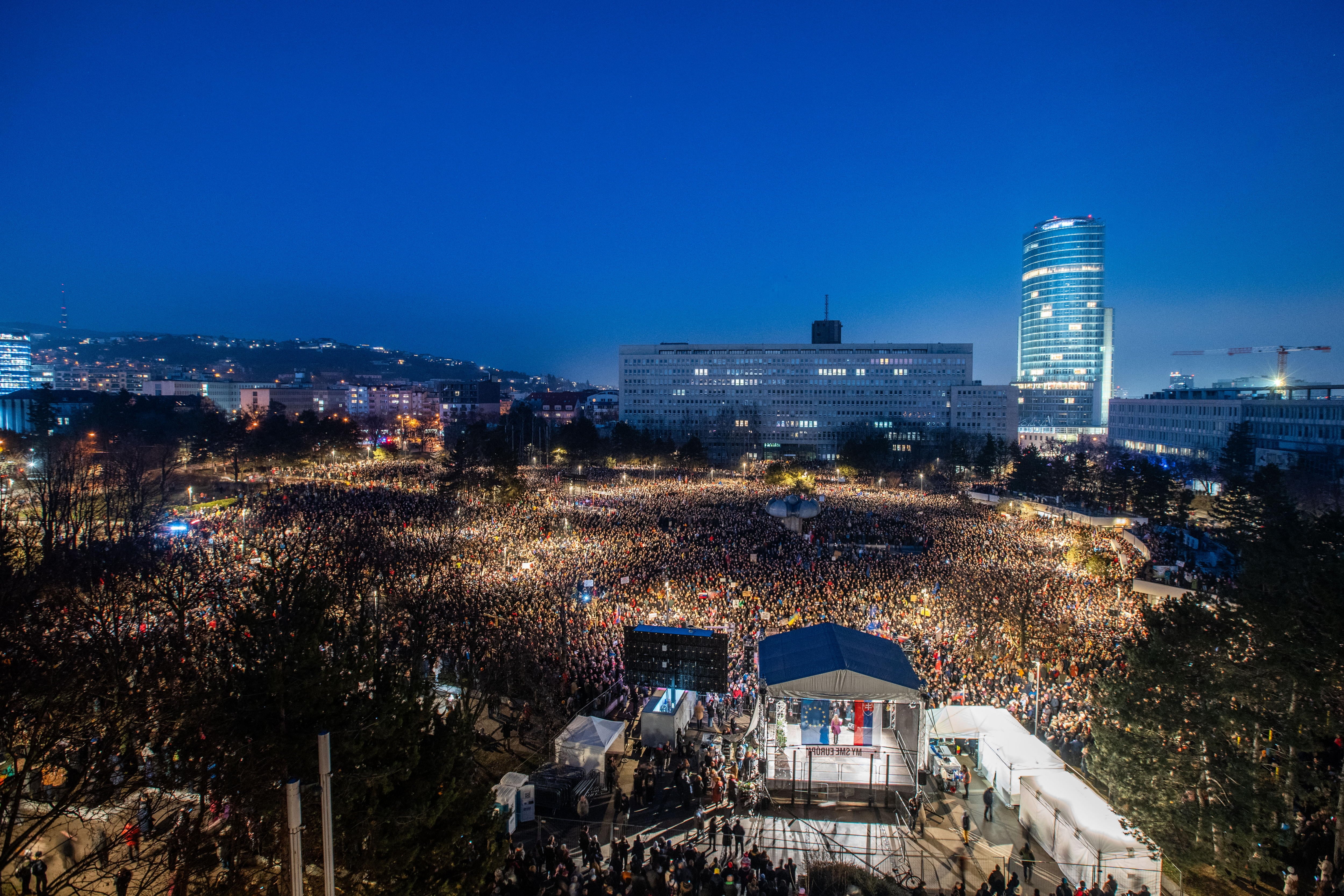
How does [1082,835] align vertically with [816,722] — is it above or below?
below

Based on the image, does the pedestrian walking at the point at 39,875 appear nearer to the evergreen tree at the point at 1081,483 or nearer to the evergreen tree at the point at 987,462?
the evergreen tree at the point at 1081,483

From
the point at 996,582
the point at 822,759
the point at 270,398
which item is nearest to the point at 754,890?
the point at 822,759

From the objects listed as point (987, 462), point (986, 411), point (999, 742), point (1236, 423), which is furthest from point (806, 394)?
point (999, 742)

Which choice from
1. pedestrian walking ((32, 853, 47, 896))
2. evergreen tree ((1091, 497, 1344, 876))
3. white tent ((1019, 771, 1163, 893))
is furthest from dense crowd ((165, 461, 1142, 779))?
pedestrian walking ((32, 853, 47, 896))

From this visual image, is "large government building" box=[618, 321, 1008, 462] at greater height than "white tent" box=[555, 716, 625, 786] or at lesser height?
greater

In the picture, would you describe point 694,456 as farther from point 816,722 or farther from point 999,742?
point 999,742

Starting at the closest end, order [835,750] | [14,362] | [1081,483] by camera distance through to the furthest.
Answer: [835,750] < [1081,483] < [14,362]

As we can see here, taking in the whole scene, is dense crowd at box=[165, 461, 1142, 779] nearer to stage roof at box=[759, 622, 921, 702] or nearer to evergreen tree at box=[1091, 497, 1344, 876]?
evergreen tree at box=[1091, 497, 1344, 876]

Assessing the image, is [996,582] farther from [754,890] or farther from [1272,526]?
[754,890]
